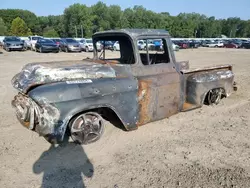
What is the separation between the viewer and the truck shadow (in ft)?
10.2

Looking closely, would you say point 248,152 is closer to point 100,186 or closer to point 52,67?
point 100,186

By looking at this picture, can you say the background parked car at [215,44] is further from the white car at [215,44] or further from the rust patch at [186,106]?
the rust patch at [186,106]

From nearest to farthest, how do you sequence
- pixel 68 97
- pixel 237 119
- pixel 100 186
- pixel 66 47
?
pixel 100 186 < pixel 68 97 < pixel 237 119 < pixel 66 47

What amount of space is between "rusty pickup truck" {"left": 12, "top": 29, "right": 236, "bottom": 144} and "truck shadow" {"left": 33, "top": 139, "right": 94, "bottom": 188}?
276 mm

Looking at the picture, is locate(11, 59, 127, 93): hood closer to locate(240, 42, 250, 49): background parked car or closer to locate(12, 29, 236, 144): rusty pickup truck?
locate(12, 29, 236, 144): rusty pickup truck

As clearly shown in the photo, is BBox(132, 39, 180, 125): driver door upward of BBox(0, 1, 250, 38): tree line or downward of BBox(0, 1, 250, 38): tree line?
downward

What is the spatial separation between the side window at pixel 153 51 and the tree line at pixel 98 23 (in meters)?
68.4

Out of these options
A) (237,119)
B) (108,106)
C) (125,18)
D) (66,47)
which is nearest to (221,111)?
(237,119)

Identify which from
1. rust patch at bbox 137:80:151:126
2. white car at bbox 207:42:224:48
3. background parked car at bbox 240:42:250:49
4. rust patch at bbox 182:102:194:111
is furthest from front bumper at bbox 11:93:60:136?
white car at bbox 207:42:224:48

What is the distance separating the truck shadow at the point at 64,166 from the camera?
10.2ft

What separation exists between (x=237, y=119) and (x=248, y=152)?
158 cm

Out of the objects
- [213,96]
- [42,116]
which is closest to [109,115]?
[42,116]

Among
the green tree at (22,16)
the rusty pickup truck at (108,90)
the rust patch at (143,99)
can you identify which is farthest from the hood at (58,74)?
the green tree at (22,16)

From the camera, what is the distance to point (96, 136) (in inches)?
163
